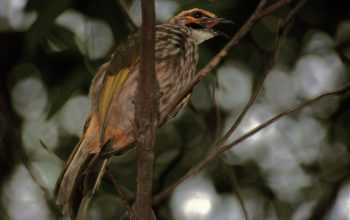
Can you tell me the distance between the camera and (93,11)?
1.37 metres

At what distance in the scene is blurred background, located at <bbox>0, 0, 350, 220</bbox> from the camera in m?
1.30

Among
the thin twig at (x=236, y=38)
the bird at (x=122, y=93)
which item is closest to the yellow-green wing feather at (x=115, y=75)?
the bird at (x=122, y=93)

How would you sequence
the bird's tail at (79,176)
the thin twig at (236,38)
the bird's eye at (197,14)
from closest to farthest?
1. the thin twig at (236,38)
2. the bird's tail at (79,176)
3. the bird's eye at (197,14)

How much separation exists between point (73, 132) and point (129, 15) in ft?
0.76

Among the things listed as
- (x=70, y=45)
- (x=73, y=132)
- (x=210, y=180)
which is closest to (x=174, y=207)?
(x=210, y=180)

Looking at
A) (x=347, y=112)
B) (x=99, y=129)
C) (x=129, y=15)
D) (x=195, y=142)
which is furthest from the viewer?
(x=347, y=112)

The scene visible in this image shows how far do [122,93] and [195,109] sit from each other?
220 millimetres

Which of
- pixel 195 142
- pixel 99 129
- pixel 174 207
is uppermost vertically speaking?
pixel 99 129

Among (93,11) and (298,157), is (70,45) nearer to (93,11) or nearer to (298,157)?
(93,11)

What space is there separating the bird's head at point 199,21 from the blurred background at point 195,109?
0.11ft

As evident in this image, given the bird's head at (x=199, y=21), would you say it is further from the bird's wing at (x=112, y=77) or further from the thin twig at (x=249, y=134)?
the thin twig at (x=249, y=134)

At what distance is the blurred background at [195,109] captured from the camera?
1.30m

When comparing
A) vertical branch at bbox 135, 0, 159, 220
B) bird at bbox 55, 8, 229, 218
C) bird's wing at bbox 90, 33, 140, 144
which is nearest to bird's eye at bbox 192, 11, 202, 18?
bird at bbox 55, 8, 229, 218

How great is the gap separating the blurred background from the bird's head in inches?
1.3
